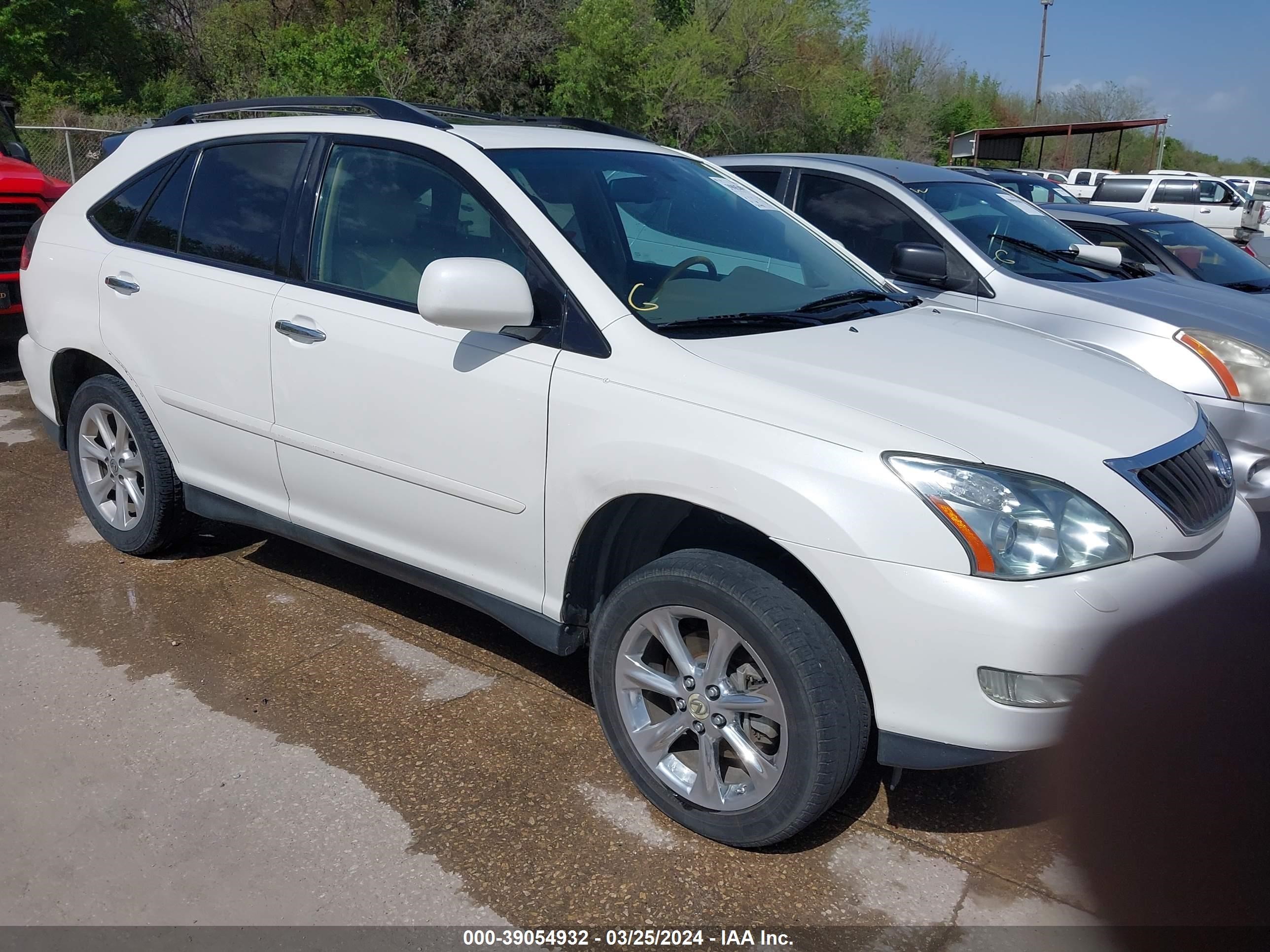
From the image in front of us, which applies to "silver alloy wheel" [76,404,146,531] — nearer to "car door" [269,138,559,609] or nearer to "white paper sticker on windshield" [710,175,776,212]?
"car door" [269,138,559,609]

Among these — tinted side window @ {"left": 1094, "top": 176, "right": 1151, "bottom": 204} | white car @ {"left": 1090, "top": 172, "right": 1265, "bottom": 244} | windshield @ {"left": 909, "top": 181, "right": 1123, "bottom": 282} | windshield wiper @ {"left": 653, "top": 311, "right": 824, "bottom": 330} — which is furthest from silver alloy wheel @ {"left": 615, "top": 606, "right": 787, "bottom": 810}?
white car @ {"left": 1090, "top": 172, "right": 1265, "bottom": 244}

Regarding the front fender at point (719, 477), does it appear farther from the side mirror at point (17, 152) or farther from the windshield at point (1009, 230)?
the side mirror at point (17, 152)

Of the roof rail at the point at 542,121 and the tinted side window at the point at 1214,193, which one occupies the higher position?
the roof rail at the point at 542,121

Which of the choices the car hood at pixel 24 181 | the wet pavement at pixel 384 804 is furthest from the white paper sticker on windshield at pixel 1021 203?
the car hood at pixel 24 181

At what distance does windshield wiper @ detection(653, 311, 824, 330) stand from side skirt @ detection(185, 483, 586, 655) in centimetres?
93

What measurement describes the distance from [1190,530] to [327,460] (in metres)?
2.59

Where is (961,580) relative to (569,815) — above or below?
above

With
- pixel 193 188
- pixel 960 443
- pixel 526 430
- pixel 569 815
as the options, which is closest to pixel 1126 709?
pixel 960 443

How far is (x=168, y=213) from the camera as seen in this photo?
4.23 meters

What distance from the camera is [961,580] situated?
7.87 feet

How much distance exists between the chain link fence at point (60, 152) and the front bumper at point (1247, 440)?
17.9 meters

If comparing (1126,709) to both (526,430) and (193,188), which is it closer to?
(526,430)

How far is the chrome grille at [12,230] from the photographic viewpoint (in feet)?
26.4

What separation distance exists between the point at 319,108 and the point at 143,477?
1693mm
